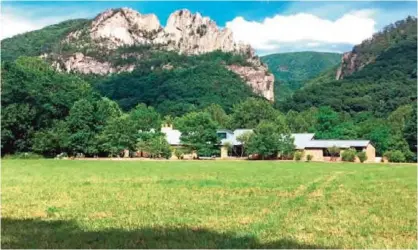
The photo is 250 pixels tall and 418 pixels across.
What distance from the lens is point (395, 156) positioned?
8006 cm

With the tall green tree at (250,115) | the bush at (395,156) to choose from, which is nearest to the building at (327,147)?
the bush at (395,156)

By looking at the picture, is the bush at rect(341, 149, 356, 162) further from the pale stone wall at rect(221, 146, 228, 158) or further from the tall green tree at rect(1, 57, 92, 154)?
the tall green tree at rect(1, 57, 92, 154)

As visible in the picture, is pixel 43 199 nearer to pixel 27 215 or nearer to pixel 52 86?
pixel 27 215

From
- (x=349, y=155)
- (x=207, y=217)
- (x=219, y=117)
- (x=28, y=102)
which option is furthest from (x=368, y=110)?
(x=207, y=217)

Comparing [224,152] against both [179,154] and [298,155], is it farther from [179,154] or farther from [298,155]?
[298,155]

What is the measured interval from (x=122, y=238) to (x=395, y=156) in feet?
246

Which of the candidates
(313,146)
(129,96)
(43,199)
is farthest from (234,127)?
(43,199)

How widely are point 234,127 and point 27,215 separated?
10935cm

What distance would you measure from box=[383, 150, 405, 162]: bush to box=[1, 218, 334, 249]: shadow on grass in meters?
72.7

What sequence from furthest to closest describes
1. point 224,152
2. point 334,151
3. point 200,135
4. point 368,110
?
point 368,110 < point 224,152 < point 334,151 < point 200,135

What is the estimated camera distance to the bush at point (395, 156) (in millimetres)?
79438

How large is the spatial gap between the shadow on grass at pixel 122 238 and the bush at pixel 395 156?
7268 centimetres

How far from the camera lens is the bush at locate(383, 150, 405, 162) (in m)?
79.4

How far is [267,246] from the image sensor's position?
10891mm
